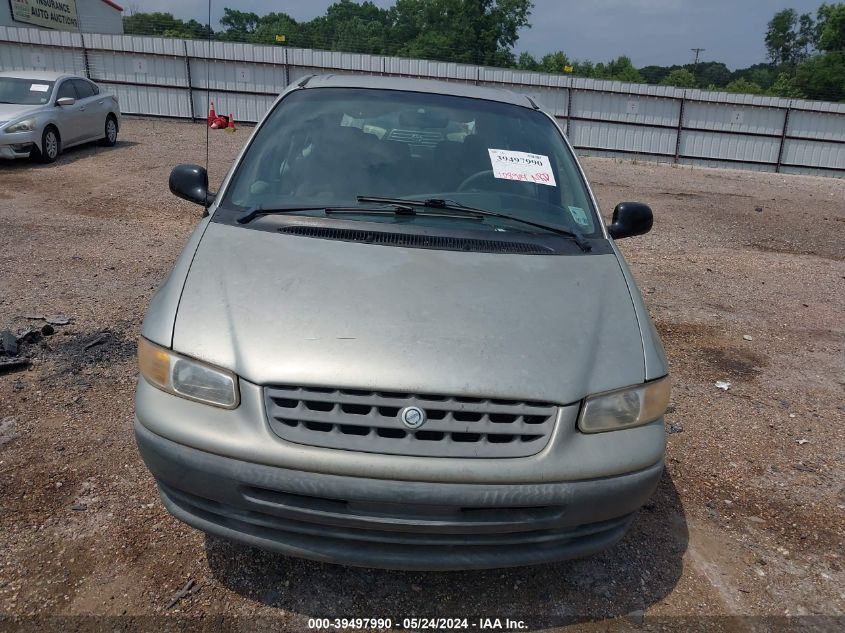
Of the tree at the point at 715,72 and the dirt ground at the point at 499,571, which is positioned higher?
the tree at the point at 715,72

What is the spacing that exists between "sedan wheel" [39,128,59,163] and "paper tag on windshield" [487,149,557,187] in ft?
32.8

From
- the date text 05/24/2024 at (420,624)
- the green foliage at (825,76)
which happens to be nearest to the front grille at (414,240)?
the date text 05/24/2024 at (420,624)

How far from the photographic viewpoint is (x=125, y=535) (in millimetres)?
2637

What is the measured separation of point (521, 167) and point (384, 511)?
78.4 inches

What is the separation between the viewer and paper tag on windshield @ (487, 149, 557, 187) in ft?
10.7

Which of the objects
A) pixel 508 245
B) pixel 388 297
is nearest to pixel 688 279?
pixel 508 245

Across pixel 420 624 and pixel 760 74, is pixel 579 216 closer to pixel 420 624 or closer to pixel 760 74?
pixel 420 624

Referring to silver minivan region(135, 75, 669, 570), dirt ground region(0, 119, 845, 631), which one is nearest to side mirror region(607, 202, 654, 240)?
silver minivan region(135, 75, 669, 570)

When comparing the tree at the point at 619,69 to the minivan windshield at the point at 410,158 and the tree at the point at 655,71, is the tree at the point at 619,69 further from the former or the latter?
the minivan windshield at the point at 410,158

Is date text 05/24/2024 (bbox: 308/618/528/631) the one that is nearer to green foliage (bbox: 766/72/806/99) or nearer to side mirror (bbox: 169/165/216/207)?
side mirror (bbox: 169/165/216/207)

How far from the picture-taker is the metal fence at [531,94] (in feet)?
65.2

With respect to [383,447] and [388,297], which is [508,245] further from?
[383,447]

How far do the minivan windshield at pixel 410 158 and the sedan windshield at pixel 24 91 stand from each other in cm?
959

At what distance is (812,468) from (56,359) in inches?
177
